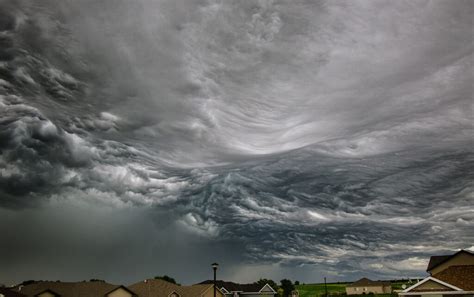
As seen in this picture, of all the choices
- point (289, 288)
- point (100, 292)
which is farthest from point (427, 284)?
point (289, 288)

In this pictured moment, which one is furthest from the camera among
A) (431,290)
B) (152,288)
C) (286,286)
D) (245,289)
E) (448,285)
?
(286,286)

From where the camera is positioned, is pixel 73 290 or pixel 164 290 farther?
pixel 164 290

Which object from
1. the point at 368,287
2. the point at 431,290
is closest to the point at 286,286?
the point at 368,287

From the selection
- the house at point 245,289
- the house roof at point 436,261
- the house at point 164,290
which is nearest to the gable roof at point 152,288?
the house at point 164,290

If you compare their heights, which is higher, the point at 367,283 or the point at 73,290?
the point at 73,290

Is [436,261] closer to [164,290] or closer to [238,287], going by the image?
[238,287]

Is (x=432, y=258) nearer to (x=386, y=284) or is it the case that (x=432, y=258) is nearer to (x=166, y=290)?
(x=166, y=290)
